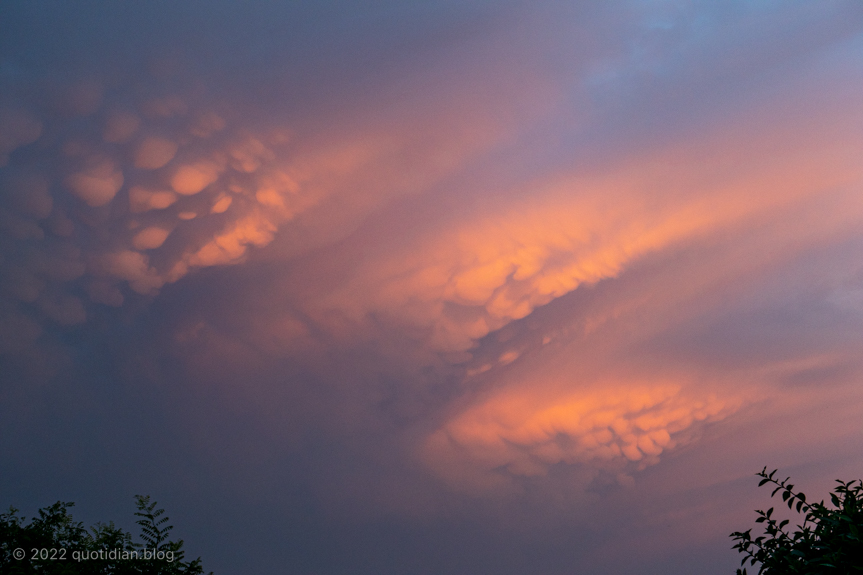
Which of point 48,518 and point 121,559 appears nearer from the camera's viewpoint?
point 121,559

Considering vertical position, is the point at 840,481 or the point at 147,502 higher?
the point at 147,502

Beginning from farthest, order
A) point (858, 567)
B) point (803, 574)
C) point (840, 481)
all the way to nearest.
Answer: point (840, 481) → point (803, 574) → point (858, 567)

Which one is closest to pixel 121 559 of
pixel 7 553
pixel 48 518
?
pixel 7 553

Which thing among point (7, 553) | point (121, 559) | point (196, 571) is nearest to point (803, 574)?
point (196, 571)

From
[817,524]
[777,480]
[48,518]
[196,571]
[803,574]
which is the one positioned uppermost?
[48,518]

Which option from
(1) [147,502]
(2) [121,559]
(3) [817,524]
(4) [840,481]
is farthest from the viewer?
(1) [147,502]

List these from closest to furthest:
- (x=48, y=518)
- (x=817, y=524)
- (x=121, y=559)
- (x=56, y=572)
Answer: (x=817, y=524) < (x=56, y=572) < (x=121, y=559) < (x=48, y=518)

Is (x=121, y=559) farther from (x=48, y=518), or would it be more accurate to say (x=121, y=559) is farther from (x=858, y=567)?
(x=858, y=567)

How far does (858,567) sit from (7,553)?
17463mm

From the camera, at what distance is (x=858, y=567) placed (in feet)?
21.3

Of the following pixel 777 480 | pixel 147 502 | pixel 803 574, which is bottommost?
pixel 803 574

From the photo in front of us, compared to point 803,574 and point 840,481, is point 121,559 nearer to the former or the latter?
point 803,574

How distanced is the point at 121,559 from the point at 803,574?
12016mm

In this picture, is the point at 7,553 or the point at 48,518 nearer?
the point at 7,553
